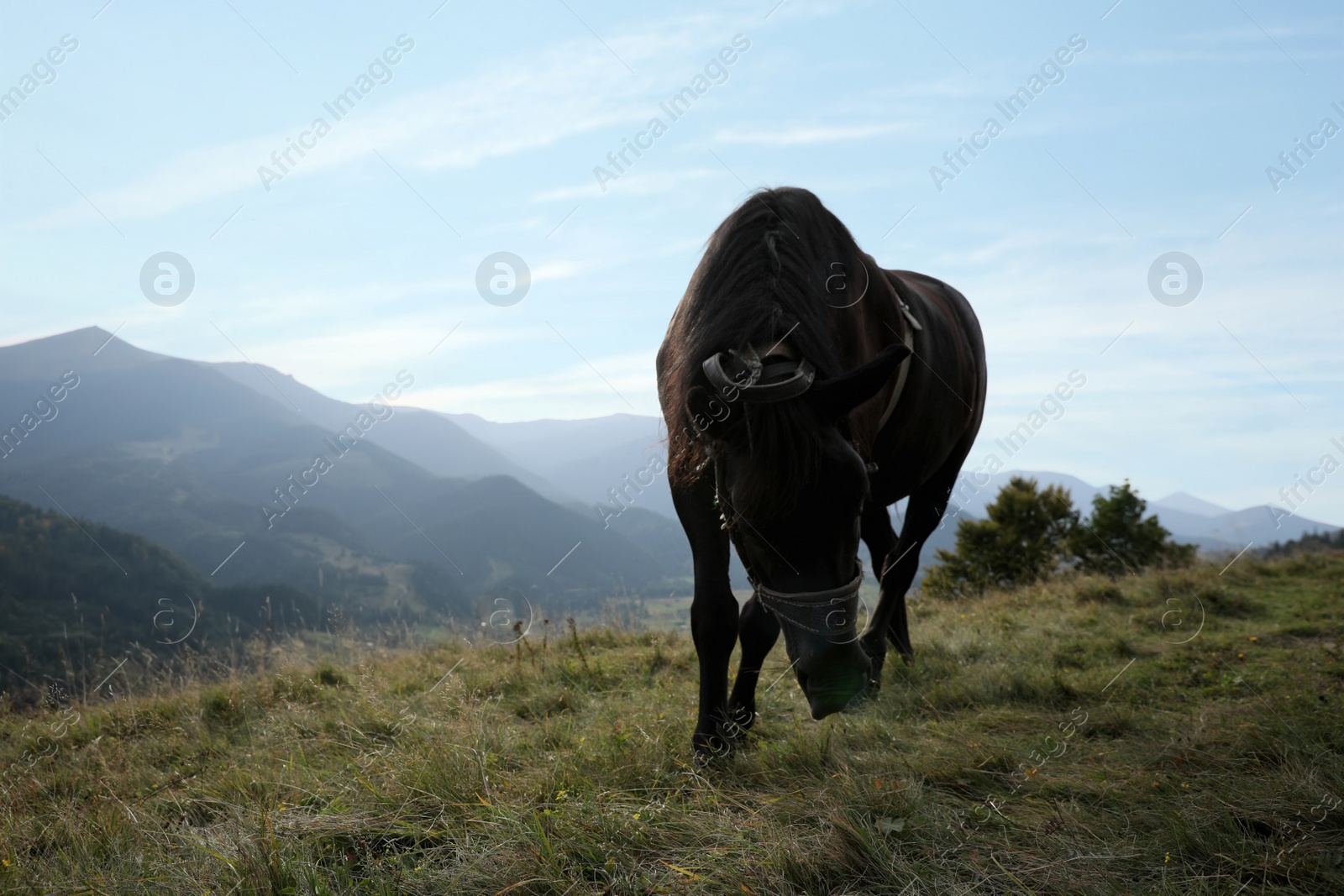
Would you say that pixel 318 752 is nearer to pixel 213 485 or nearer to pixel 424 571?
pixel 424 571

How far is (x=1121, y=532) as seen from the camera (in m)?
15.4

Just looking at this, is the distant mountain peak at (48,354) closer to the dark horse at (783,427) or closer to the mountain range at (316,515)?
the mountain range at (316,515)

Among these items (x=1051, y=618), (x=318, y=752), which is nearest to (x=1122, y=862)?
(x=318, y=752)

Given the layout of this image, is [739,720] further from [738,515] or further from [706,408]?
[706,408]

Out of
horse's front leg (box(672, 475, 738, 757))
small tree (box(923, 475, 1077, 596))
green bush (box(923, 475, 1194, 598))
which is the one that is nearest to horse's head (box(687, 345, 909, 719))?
horse's front leg (box(672, 475, 738, 757))

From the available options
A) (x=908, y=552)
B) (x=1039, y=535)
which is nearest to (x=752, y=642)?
(x=908, y=552)

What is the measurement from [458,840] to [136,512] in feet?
533

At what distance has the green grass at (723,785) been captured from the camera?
227 centimetres

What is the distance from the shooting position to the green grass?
2266 millimetres

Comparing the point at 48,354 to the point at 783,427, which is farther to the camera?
the point at 48,354

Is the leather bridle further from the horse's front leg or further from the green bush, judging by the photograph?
the green bush

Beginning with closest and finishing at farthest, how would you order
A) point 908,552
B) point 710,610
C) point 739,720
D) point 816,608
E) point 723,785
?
point 816,608 → point 723,785 → point 710,610 → point 739,720 → point 908,552

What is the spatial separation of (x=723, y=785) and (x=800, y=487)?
1281 millimetres

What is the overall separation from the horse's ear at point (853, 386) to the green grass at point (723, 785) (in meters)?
1.33
